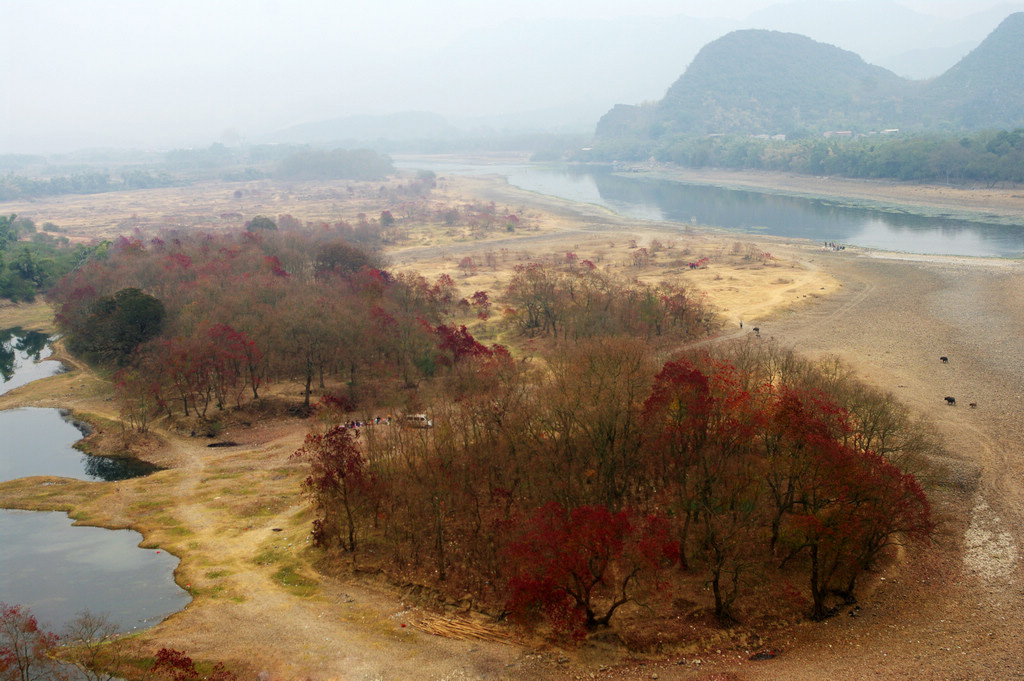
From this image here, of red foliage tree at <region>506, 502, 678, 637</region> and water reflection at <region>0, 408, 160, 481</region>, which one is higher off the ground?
red foliage tree at <region>506, 502, 678, 637</region>

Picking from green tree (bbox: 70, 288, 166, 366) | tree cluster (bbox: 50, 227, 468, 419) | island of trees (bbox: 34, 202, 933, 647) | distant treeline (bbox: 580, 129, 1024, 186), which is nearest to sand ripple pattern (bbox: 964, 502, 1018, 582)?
island of trees (bbox: 34, 202, 933, 647)

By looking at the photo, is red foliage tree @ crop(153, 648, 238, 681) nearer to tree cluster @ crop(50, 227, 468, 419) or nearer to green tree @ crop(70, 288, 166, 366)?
tree cluster @ crop(50, 227, 468, 419)

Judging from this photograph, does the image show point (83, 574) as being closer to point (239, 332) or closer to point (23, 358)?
point (239, 332)

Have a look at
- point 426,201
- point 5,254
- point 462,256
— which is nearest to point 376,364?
point 462,256

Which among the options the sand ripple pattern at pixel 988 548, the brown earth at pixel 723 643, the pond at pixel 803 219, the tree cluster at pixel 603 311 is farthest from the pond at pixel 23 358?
the pond at pixel 803 219

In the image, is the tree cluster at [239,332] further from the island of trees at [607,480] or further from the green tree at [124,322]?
A: the island of trees at [607,480]

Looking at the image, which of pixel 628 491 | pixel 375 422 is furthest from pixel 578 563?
pixel 375 422
